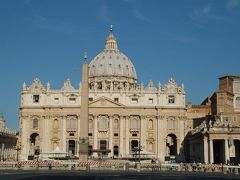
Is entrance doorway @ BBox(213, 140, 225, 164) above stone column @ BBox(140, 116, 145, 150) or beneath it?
beneath

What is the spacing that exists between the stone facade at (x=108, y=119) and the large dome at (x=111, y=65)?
93.4ft

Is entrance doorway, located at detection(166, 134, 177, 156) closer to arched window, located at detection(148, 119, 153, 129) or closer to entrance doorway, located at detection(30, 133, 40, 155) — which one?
arched window, located at detection(148, 119, 153, 129)

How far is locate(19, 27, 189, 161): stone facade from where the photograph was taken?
95.9 metres

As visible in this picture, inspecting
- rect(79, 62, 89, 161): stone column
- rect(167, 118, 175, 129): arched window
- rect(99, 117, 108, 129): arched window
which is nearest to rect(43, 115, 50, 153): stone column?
rect(99, 117, 108, 129): arched window

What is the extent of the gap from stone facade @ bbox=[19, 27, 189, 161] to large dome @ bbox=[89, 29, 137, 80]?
→ 28457 mm

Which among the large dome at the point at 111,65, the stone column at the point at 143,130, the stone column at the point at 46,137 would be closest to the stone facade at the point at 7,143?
the stone column at the point at 46,137

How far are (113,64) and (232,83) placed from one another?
1645 inches

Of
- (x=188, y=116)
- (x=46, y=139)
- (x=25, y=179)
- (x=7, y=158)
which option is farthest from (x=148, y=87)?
(x=25, y=179)

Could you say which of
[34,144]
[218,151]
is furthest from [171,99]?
[34,144]

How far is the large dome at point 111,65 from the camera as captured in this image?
413 ft

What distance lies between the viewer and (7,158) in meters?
92.2

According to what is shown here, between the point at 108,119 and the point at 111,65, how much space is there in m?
Answer: 32.9

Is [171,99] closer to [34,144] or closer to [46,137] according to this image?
[46,137]

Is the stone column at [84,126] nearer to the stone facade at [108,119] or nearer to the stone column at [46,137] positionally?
the stone facade at [108,119]
